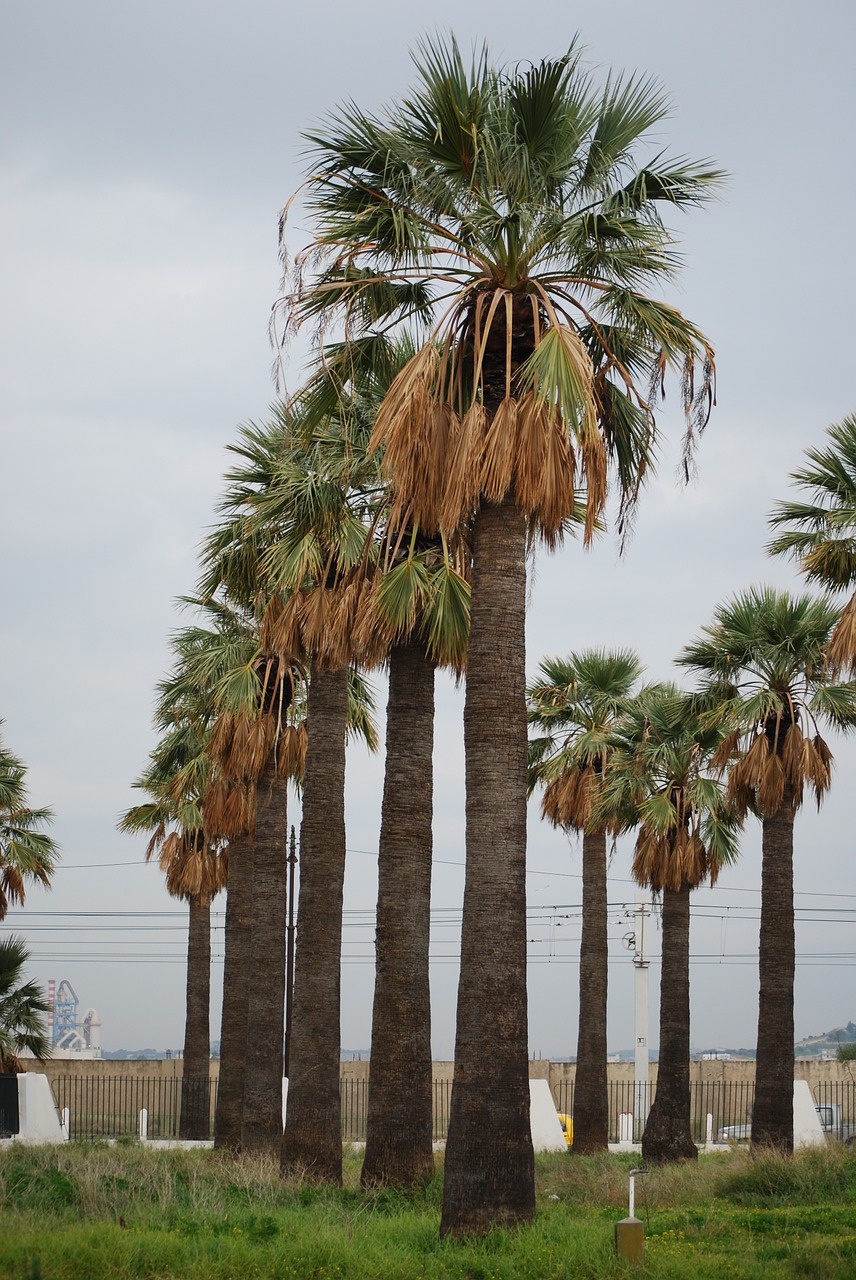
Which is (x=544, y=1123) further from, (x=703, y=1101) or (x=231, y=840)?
(x=703, y=1101)

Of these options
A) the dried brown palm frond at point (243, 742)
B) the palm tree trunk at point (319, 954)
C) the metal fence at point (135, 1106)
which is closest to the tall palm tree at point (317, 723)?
the palm tree trunk at point (319, 954)

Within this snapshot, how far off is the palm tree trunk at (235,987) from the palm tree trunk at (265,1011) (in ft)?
12.1

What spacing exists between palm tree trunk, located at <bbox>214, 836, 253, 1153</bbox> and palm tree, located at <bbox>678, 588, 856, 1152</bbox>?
945 cm

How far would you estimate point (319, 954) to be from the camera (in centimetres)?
1986

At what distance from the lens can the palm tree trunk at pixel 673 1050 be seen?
28.8m

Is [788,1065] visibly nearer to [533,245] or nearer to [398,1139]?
[398,1139]

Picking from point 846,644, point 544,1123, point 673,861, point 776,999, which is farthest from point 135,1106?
point 846,644

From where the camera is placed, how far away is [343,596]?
1969cm

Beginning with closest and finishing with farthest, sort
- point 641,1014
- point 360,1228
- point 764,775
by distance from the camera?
point 360,1228 < point 764,775 < point 641,1014

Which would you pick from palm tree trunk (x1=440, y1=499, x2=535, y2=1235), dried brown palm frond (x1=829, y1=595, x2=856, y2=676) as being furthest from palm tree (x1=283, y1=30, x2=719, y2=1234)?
dried brown palm frond (x1=829, y1=595, x2=856, y2=676)

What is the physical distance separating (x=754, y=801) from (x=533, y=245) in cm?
1489

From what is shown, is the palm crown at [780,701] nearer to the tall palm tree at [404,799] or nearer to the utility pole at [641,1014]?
the tall palm tree at [404,799]

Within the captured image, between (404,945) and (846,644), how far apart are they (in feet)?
23.4

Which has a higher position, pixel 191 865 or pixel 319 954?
pixel 191 865
